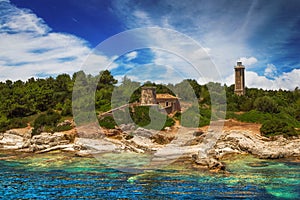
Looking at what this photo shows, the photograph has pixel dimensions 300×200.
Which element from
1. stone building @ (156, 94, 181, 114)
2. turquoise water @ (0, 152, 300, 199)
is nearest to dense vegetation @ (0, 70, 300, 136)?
stone building @ (156, 94, 181, 114)

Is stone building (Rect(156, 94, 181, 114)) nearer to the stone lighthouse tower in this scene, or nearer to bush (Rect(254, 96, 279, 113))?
bush (Rect(254, 96, 279, 113))

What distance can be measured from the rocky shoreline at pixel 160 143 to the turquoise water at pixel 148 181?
2.26 m

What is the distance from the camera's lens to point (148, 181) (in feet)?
56.0

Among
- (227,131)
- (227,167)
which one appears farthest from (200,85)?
(227,167)

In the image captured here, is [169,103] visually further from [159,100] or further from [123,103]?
[123,103]

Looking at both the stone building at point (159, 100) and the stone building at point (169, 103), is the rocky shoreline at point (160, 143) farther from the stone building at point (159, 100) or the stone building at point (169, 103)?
the stone building at point (169, 103)

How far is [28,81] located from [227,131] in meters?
38.8

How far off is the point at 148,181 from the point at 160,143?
1142 centimetres

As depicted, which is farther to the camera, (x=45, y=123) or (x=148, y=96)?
(x=148, y=96)

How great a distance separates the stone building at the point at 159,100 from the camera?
38.1 meters

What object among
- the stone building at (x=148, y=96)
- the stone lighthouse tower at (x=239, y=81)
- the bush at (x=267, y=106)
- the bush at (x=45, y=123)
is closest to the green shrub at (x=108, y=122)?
the bush at (x=45, y=123)

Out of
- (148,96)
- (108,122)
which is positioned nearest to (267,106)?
(148,96)

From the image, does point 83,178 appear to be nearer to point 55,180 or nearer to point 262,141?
point 55,180

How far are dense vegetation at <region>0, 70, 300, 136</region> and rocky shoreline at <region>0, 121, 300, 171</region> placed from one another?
1786 millimetres
